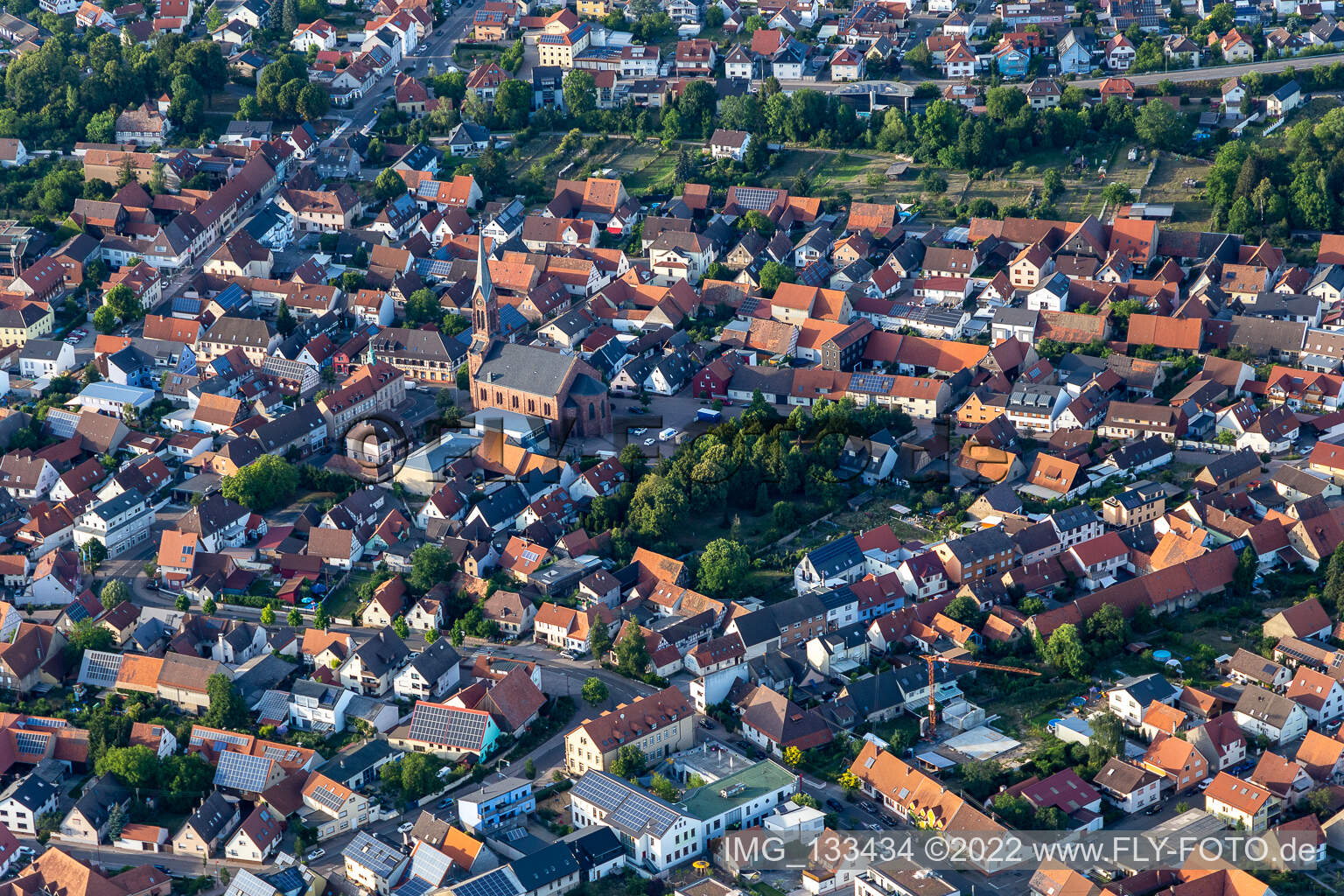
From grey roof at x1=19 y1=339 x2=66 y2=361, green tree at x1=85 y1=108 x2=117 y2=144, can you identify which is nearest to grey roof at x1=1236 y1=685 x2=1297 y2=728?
grey roof at x1=19 y1=339 x2=66 y2=361

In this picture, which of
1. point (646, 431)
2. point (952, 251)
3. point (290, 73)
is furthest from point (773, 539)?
point (290, 73)

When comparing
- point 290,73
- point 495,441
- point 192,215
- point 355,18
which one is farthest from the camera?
point 355,18

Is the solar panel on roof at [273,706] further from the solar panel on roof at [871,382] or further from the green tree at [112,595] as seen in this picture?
the solar panel on roof at [871,382]

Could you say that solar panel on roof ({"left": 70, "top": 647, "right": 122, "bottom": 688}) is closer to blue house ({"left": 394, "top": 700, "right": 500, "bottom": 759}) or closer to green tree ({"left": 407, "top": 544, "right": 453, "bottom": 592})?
green tree ({"left": 407, "top": 544, "right": 453, "bottom": 592})

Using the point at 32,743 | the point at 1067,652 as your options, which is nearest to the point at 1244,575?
the point at 1067,652

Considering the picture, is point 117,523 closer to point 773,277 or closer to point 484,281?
point 484,281

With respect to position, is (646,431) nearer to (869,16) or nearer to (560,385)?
(560,385)

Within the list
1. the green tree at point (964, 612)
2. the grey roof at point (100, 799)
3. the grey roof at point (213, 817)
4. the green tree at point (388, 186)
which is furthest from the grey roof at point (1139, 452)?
the green tree at point (388, 186)
